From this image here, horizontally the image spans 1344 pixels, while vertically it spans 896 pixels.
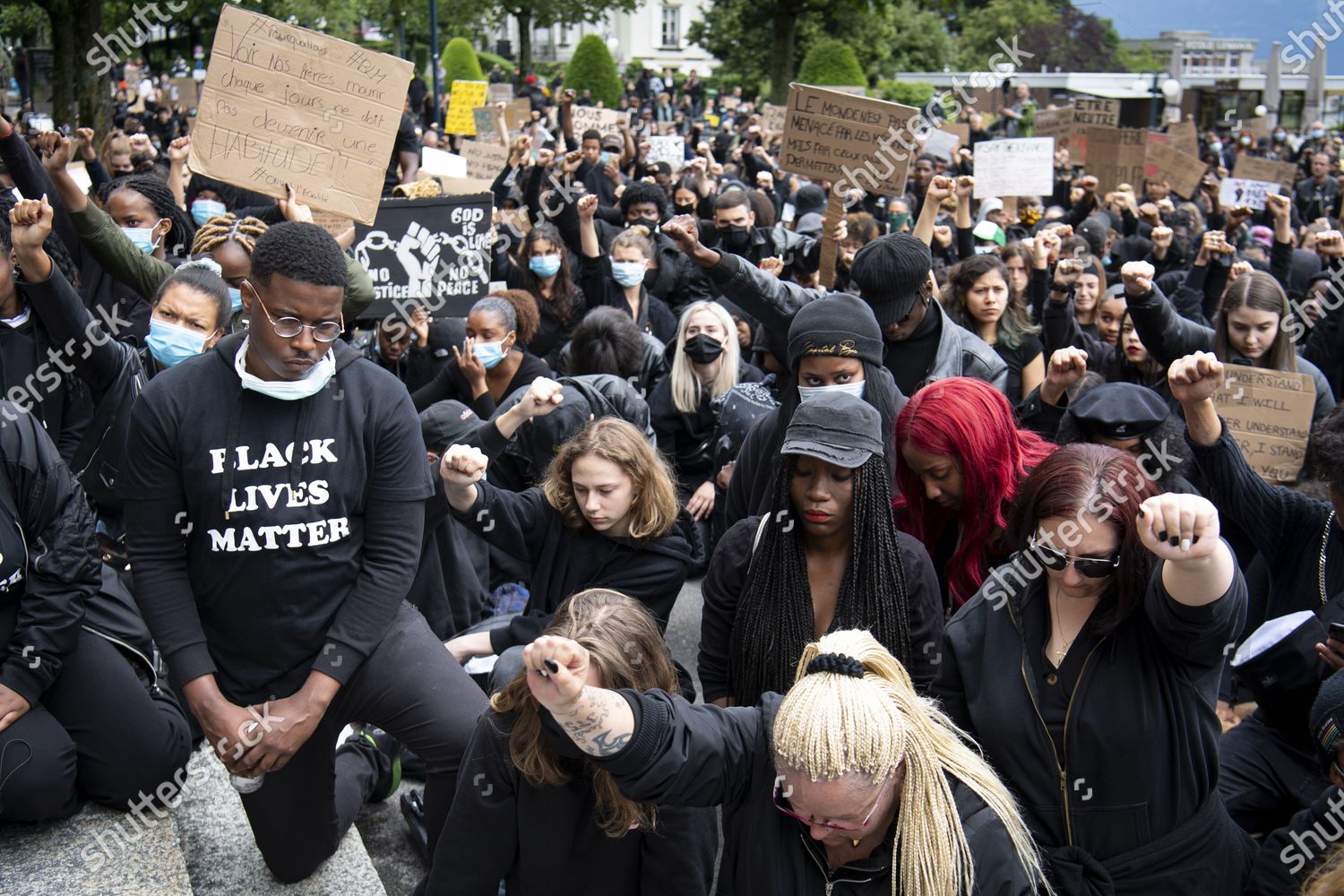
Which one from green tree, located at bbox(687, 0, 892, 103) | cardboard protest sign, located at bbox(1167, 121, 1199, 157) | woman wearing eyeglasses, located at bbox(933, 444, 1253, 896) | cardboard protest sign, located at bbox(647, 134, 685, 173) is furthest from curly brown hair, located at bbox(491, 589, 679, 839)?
green tree, located at bbox(687, 0, 892, 103)

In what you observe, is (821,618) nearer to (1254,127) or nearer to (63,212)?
(63,212)

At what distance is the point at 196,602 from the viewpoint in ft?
10.8

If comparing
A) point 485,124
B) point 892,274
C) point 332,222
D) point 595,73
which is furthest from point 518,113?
point 595,73

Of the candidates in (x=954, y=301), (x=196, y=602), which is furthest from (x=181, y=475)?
(x=954, y=301)

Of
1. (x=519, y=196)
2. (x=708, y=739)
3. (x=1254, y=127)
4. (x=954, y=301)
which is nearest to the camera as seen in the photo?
(x=708, y=739)

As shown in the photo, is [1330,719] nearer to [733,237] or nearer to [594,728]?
[594,728]

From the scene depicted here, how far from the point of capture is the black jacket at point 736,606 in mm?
3260

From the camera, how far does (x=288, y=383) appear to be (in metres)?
3.15

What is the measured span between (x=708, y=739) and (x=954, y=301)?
13.6 feet

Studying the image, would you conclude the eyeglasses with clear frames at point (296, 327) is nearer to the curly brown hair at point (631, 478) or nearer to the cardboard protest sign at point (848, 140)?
the curly brown hair at point (631, 478)

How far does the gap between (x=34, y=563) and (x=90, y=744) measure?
592 mm

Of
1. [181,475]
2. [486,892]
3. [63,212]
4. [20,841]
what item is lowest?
[20,841]
